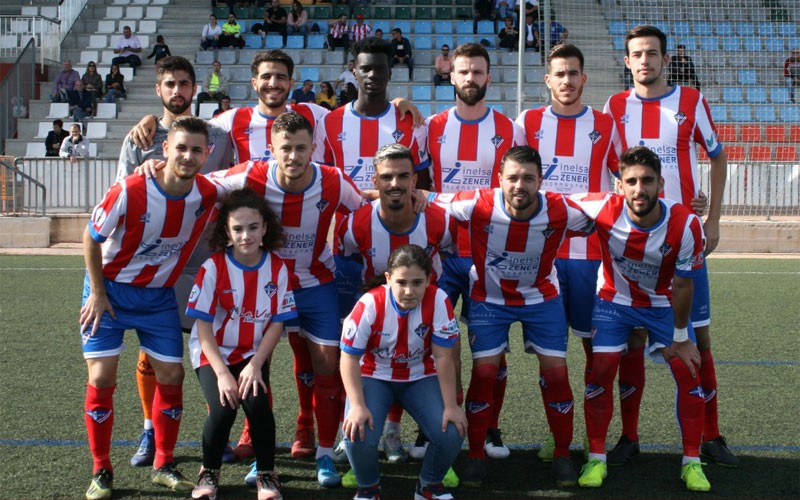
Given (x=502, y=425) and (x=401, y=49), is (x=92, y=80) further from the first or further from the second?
(x=502, y=425)

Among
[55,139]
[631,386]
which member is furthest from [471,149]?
[55,139]

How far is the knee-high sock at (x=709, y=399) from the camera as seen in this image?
4621 mm

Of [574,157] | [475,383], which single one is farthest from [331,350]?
[574,157]

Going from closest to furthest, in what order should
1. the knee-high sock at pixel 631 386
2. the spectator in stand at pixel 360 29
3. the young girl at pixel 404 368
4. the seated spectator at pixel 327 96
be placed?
the young girl at pixel 404 368 < the knee-high sock at pixel 631 386 < the seated spectator at pixel 327 96 < the spectator in stand at pixel 360 29

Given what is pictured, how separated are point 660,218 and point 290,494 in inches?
80.1

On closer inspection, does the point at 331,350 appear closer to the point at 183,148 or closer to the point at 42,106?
the point at 183,148

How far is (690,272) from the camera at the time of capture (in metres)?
4.23

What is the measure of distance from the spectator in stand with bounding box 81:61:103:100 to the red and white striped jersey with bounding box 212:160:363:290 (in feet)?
49.6

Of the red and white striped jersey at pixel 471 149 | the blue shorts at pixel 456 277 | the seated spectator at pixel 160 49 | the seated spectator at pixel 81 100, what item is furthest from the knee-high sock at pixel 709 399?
the seated spectator at pixel 160 49

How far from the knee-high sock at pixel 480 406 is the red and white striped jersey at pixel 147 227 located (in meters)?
1.43

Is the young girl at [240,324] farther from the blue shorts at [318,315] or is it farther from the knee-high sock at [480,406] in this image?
the knee-high sock at [480,406]

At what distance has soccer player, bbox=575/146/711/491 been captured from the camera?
423 cm

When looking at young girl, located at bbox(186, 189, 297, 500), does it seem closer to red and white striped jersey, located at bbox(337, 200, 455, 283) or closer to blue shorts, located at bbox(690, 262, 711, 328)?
red and white striped jersey, located at bbox(337, 200, 455, 283)

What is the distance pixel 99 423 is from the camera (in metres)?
4.09
